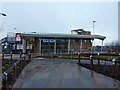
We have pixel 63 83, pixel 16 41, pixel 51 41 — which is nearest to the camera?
pixel 63 83

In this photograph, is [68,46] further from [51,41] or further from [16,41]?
[16,41]

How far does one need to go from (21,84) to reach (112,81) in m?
4.14

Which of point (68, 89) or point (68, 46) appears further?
point (68, 46)

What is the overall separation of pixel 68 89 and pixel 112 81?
7.51 feet

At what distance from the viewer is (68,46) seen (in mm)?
38094

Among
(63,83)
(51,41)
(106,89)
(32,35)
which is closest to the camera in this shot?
(106,89)

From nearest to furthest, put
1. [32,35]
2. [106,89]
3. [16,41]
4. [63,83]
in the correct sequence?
1. [106,89]
2. [63,83]
3. [32,35]
4. [16,41]

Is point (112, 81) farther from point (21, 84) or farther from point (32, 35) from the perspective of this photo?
point (32, 35)

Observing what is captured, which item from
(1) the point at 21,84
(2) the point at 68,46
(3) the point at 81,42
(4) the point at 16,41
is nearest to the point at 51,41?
(2) the point at 68,46

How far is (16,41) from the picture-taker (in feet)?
160

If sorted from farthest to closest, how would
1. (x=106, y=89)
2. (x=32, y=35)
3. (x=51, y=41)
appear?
1. (x=51, y=41)
2. (x=32, y=35)
3. (x=106, y=89)

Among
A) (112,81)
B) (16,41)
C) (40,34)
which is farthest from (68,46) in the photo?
(112,81)

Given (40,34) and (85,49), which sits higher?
(40,34)

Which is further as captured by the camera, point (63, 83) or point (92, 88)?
point (63, 83)
